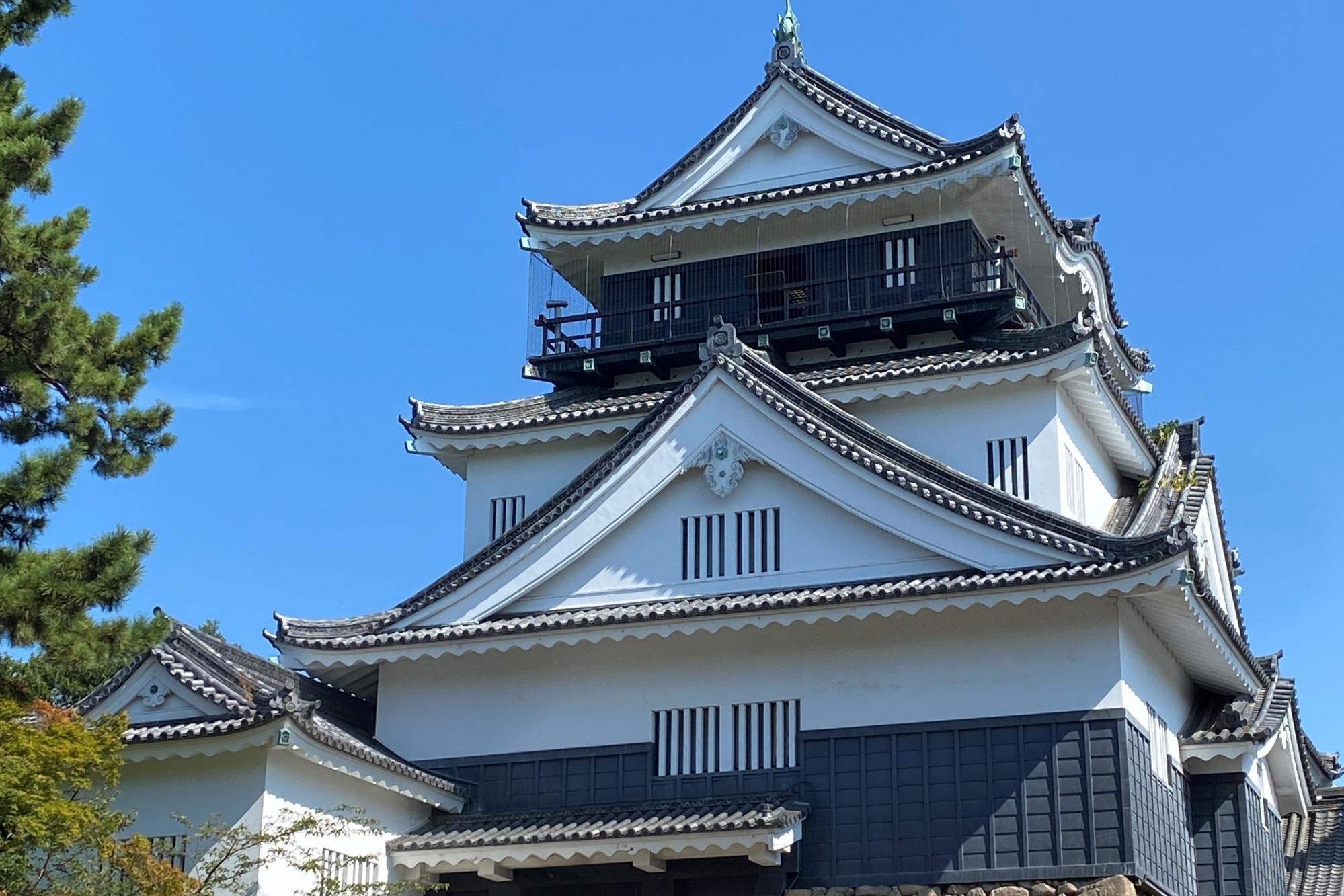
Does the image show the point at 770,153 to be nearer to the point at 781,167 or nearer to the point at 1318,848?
the point at 781,167

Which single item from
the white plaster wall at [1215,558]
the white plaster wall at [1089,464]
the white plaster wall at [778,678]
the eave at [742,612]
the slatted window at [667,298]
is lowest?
the white plaster wall at [778,678]

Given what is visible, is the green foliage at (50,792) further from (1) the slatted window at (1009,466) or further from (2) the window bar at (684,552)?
(1) the slatted window at (1009,466)

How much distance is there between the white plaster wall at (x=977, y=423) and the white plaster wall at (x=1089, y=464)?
0.16 m

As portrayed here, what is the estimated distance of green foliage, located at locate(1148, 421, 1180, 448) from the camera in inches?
966

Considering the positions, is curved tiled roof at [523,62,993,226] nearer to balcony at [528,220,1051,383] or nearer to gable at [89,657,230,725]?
balcony at [528,220,1051,383]

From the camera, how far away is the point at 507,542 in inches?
800

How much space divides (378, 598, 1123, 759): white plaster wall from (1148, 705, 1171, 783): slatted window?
127 centimetres

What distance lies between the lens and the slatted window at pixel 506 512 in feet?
76.8

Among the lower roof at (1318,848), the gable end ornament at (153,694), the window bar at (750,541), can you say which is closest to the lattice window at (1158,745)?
the lower roof at (1318,848)

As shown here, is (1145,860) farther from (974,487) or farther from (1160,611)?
(974,487)

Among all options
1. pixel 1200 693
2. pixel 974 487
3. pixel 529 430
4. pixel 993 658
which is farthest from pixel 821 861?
pixel 529 430

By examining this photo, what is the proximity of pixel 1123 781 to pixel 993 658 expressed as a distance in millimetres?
1880

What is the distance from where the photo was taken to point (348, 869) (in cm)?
1809

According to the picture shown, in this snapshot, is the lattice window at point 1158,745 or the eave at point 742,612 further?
the lattice window at point 1158,745
